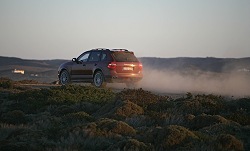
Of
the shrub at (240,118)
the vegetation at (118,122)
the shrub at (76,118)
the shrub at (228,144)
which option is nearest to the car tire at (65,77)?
the vegetation at (118,122)

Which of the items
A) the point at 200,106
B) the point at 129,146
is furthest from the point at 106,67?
the point at 129,146

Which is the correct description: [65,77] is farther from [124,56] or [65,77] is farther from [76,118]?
[76,118]

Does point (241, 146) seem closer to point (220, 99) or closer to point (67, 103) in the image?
point (220, 99)

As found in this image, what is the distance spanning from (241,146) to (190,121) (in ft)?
8.59

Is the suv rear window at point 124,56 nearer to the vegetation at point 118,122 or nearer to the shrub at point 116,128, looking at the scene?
the vegetation at point 118,122

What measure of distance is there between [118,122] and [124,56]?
34.0ft

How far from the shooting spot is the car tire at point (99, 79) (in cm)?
1885

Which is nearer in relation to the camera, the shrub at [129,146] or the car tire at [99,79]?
the shrub at [129,146]

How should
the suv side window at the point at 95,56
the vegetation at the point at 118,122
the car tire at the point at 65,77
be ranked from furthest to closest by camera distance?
the car tire at the point at 65,77 → the suv side window at the point at 95,56 → the vegetation at the point at 118,122

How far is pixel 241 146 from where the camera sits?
7.33 meters

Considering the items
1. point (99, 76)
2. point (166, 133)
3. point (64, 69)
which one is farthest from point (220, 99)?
point (64, 69)

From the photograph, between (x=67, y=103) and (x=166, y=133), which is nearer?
(x=166, y=133)

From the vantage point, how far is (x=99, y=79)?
19.0 meters

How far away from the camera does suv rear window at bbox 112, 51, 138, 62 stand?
18.8 m
